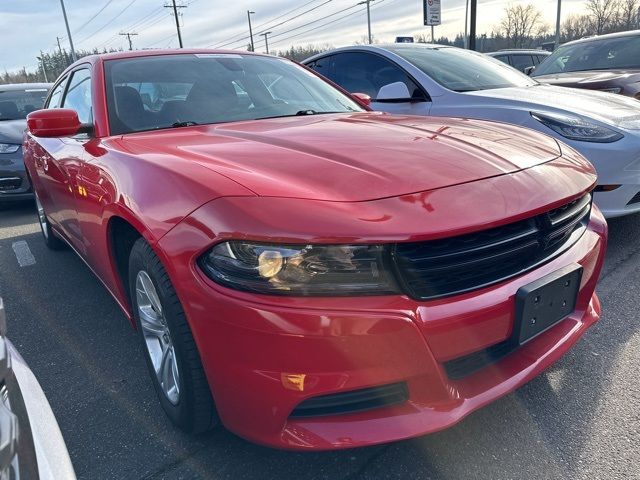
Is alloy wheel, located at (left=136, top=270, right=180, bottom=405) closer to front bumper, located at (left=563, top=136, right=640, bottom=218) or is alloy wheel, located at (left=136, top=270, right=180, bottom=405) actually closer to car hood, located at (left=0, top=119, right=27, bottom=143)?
front bumper, located at (left=563, top=136, right=640, bottom=218)

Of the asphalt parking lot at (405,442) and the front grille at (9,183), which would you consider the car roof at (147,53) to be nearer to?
the asphalt parking lot at (405,442)

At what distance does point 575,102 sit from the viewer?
3791 mm

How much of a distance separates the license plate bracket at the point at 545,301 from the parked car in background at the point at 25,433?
128 centimetres

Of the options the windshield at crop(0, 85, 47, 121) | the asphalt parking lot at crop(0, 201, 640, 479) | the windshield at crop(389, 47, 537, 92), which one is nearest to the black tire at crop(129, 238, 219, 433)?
the asphalt parking lot at crop(0, 201, 640, 479)

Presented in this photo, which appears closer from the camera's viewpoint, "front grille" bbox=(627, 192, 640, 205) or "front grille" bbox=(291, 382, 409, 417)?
"front grille" bbox=(291, 382, 409, 417)

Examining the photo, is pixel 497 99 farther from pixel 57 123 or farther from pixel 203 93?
pixel 57 123

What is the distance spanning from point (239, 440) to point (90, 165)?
4.59ft

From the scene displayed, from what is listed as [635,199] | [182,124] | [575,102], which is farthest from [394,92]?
[182,124]

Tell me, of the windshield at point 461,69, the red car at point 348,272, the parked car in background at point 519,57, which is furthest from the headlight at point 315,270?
the parked car in background at point 519,57

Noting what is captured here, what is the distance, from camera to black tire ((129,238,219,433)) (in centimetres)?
155

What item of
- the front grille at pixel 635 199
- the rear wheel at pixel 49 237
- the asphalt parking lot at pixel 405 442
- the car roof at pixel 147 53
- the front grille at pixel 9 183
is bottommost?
the asphalt parking lot at pixel 405 442

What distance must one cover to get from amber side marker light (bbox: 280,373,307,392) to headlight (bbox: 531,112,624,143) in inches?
115

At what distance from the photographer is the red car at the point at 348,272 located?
1326 mm

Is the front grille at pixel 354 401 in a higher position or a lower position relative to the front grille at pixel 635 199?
higher
